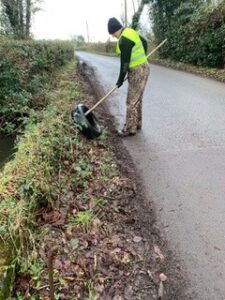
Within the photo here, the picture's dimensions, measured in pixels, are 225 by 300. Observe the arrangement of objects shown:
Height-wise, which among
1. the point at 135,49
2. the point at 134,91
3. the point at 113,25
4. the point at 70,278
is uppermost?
the point at 113,25

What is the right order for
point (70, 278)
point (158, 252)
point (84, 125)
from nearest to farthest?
point (70, 278) < point (158, 252) < point (84, 125)

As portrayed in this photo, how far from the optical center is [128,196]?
172 inches

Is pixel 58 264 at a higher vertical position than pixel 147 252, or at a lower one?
higher

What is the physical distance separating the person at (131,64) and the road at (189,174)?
38 cm

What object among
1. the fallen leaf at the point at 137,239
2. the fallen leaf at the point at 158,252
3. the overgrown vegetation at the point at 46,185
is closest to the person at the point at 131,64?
the overgrown vegetation at the point at 46,185

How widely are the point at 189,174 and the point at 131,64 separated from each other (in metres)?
2.47

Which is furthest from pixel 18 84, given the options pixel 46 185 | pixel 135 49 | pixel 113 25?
pixel 46 185

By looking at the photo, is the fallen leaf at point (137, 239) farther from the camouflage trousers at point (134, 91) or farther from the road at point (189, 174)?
the camouflage trousers at point (134, 91)

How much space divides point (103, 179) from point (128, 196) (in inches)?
18.4

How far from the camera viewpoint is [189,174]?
485cm

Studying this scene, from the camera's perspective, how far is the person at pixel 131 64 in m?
6.13

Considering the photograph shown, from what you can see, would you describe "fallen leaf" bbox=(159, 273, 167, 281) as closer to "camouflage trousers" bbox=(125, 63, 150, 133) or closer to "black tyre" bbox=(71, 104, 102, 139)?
"black tyre" bbox=(71, 104, 102, 139)

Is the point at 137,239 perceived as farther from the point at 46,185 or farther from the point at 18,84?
the point at 18,84

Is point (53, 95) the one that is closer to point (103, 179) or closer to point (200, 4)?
point (103, 179)
